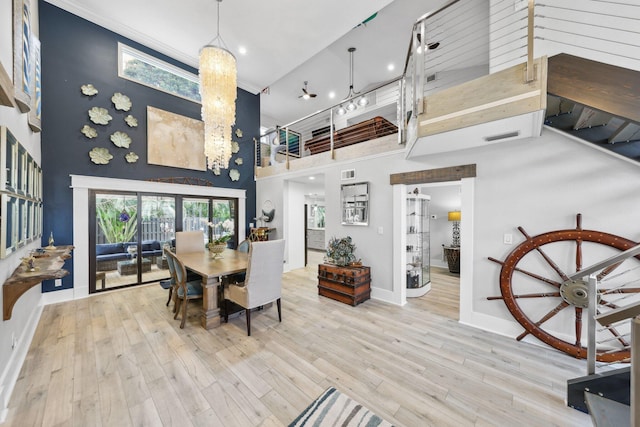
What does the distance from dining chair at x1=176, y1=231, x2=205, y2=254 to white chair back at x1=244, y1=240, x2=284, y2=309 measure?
2.16m

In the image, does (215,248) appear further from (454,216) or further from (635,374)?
(454,216)

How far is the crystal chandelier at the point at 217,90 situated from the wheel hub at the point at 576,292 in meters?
4.99

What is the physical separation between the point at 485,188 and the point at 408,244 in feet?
5.65

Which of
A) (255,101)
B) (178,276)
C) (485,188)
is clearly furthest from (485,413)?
(255,101)

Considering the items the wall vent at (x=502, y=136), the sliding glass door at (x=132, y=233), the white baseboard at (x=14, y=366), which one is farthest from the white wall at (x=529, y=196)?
the white baseboard at (x=14, y=366)

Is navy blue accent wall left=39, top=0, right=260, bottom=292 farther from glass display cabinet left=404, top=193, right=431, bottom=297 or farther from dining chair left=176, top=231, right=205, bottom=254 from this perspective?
glass display cabinet left=404, top=193, right=431, bottom=297

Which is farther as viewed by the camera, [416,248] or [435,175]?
[416,248]

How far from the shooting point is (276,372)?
2.13 metres

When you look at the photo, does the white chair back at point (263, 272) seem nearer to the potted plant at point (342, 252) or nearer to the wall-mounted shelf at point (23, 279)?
the potted plant at point (342, 252)

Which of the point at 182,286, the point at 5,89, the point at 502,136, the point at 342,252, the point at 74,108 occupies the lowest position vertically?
the point at 182,286

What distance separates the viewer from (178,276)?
Answer: 120 inches

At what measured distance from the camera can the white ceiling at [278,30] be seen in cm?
398

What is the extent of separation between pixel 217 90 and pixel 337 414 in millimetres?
4266

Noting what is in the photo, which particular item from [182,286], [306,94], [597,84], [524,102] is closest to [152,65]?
[306,94]
